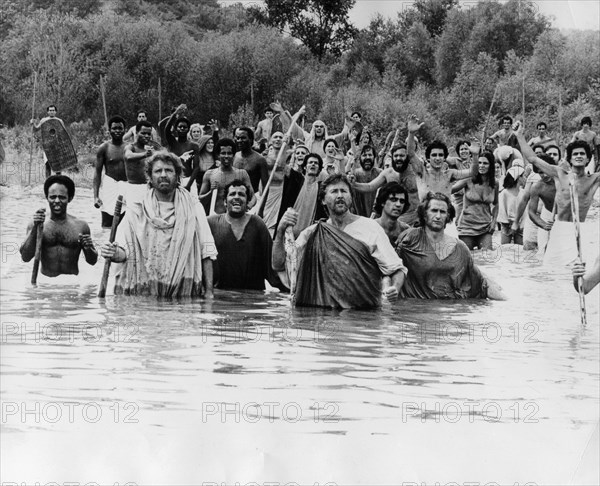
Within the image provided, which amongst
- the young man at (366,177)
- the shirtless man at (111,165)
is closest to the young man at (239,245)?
the shirtless man at (111,165)

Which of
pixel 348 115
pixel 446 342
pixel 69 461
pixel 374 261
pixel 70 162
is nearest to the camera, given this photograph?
pixel 69 461

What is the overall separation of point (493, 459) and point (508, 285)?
470 cm

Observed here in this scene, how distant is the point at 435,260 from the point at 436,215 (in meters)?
0.33

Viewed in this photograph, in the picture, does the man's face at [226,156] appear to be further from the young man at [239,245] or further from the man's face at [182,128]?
the young man at [239,245]

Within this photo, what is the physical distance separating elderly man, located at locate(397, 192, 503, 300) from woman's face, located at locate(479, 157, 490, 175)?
385 centimetres

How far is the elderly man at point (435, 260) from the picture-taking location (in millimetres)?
8742

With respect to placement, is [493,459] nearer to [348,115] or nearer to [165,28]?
[165,28]

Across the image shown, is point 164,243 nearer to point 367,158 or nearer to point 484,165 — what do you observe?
point 367,158

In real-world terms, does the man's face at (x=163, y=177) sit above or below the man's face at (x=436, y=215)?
above

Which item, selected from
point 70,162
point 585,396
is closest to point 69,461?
point 585,396

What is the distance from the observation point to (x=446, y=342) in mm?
7125

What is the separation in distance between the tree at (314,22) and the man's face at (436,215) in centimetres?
132

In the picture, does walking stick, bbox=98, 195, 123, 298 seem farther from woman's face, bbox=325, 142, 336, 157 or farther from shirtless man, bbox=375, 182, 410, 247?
woman's face, bbox=325, 142, 336, 157

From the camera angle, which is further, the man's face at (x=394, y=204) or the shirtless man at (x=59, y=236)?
the man's face at (x=394, y=204)
